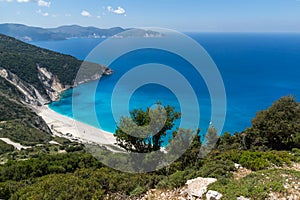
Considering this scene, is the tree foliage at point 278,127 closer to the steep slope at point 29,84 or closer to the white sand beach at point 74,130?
the white sand beach at point 74,130

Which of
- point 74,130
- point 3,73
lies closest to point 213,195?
point 74,130

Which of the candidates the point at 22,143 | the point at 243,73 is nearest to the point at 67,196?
the point at 22,143

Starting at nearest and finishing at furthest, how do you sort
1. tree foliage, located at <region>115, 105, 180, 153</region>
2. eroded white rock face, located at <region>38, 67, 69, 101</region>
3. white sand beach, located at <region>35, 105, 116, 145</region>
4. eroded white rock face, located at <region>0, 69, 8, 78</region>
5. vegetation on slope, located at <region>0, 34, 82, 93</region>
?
1. tree foliage, located at <region>115, 105, 180, 153</region>
2. white sand beach, located at <region>35, 105, 116, 145</region>
3. eroded white rock face, located at <region>0, 69, 8, 78</region>
4. vegetation on slope, located at <region>0, 34, 82, 93</region>
5. eroded white rock face, located at <region>38, 67, 69, 101</region>

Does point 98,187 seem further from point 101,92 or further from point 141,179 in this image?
point 101,92

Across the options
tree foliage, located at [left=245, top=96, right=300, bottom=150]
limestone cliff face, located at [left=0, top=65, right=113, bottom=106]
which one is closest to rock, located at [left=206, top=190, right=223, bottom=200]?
tree foliage, located at [left=245, top=96, right=300, bottom=150]

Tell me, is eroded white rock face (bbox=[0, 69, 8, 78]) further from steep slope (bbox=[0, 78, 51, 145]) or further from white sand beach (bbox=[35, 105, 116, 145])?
white sand beach (bbox=[35, 105, 116, 145])

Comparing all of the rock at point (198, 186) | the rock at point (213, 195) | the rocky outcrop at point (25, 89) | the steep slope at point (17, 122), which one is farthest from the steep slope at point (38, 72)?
the rock at point (213, 195)
